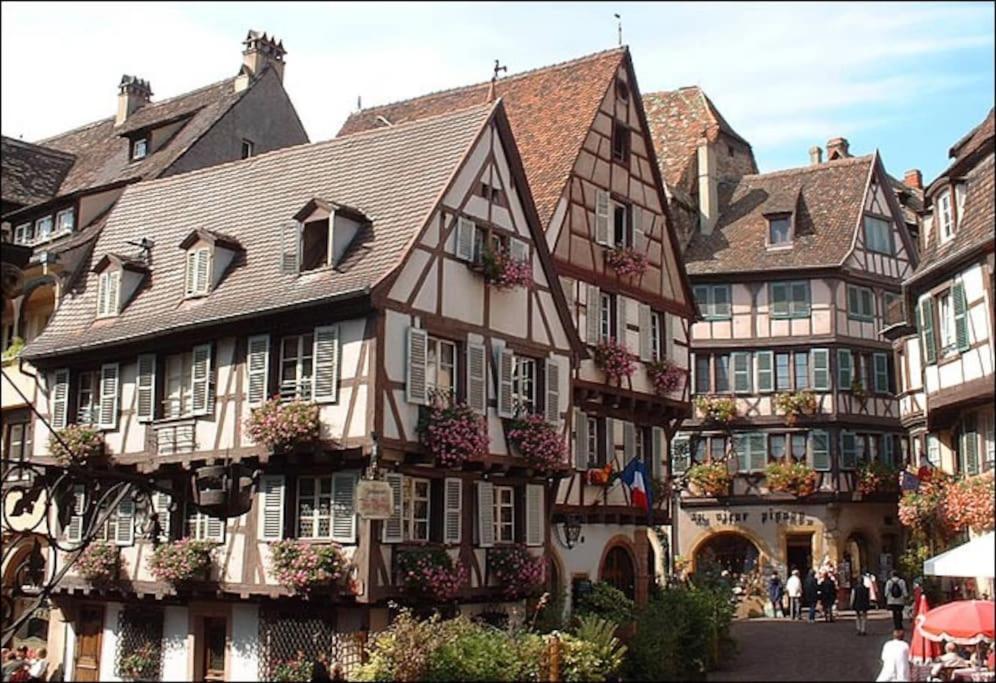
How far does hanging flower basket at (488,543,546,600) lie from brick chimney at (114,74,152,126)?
20.3 metres

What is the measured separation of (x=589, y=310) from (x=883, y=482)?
598 inches

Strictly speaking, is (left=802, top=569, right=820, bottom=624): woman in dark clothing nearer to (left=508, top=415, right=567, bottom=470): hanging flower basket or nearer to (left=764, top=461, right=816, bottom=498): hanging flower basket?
(left=764, top=461, right=816, bottom=498): hanging flower basket

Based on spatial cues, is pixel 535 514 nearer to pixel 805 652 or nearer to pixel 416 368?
pixel 416 368

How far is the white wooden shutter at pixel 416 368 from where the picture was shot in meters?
21.0

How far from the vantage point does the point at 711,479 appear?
125 ft

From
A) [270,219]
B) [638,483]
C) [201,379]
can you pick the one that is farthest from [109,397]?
[638,483]

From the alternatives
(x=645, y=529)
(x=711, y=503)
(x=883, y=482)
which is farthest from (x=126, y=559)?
(x=883, y=482)

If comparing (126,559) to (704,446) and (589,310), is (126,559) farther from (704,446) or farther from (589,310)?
(704,446)

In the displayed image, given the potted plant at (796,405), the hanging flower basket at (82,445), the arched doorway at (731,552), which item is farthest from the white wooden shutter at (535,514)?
the arched doorway at (731,552)

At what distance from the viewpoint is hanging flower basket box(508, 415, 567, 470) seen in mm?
23141

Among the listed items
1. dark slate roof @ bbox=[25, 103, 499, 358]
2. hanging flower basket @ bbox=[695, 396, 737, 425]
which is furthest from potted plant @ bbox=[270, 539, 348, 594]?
hanging flower basket @ bbox=[695, 396, 737, 425]

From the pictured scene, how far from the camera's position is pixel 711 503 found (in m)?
39.1

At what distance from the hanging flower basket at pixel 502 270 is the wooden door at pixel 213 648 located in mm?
7664

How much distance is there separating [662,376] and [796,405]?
10.3m
